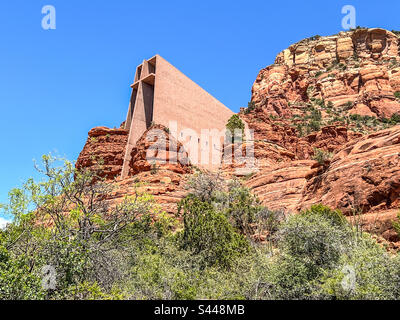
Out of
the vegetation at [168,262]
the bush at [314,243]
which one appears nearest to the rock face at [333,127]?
the vegetation at [168,262]

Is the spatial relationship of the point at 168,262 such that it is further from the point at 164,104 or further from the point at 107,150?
the point at 164,104

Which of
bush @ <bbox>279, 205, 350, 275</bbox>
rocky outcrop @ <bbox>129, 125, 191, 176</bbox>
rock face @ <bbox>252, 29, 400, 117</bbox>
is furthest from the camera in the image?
rock face @ <bbox>252, 29, 400, 117</bbox>

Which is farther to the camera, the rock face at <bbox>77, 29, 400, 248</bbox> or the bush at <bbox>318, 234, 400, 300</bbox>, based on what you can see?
the rock face at <bbox>77, 29, 400, 248</bbox>

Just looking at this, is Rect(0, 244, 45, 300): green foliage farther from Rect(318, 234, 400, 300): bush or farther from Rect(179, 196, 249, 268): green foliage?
Rect(318, 234, 400, 300): bush

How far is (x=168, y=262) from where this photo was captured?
1330 cm

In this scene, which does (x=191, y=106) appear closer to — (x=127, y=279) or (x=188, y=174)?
(x=188, y=174)

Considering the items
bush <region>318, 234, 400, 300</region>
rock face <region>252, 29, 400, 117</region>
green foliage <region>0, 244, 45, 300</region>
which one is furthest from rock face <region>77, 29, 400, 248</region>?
green foliage <region>0, 244, 45, 300</region>

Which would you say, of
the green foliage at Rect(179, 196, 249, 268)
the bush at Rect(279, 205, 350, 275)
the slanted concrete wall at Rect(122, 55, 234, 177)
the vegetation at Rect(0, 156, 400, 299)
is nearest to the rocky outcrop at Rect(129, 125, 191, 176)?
the slanted concrete wall at Rect(122, 55, 234, 177)

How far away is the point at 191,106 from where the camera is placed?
38.9m

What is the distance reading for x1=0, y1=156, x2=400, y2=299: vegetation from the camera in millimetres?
8883

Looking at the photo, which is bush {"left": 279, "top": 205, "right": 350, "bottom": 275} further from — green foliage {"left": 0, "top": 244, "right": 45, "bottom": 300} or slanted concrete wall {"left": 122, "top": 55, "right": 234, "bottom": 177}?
slanted concrete wall {"left": 122, "top": 55, "right": 234, "bottom": 177}

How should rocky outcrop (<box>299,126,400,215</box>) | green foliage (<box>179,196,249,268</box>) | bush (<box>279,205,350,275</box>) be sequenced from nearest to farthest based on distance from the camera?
bush (<box>279,205,350,275</box>)
green foliage (<box>179,196,249,268</box>)
rocky outcrop (<box>299,126,400,215</box>)

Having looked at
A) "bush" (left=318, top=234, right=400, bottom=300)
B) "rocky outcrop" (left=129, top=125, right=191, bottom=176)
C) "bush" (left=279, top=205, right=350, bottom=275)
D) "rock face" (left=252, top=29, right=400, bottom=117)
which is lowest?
"bush" (left=318, top=234, right=400, bottom=300)

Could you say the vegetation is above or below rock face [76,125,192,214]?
below
